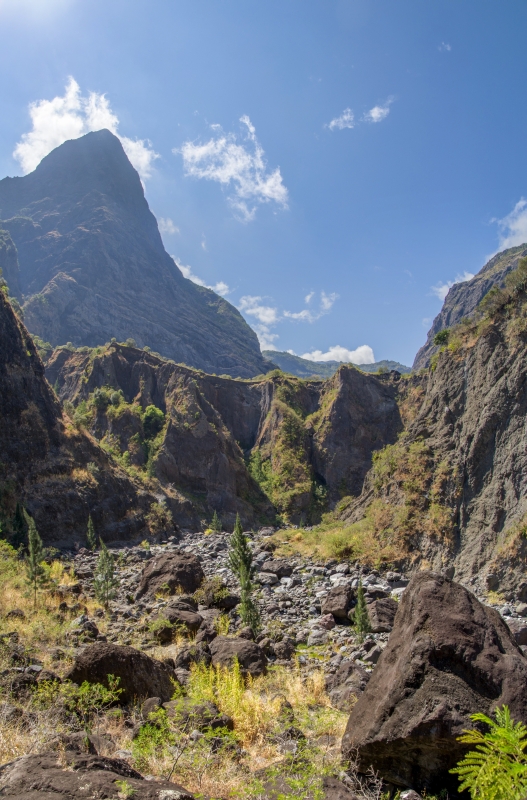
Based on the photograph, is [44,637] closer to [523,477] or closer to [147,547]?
[523,477]

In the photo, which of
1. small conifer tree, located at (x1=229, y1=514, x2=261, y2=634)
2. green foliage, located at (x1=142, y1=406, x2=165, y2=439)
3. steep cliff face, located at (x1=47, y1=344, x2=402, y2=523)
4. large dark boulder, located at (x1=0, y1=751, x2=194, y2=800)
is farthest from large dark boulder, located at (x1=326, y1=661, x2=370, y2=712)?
green foliage, located at (x1=142, y1=406, x2=165, y2=439)

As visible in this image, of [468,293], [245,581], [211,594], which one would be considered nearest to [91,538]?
[211,594]

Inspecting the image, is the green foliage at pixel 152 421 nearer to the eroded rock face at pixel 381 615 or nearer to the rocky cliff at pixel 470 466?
the rocky cliff at pixel 470 466

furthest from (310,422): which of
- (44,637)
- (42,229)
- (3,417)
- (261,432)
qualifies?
(42,229)

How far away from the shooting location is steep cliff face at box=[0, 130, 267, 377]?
127688 mm

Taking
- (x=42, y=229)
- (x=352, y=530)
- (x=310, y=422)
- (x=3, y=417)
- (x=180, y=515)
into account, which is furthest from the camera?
(x=42, y=229)

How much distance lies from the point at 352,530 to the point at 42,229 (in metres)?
183

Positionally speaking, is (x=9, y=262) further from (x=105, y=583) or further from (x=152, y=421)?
(x=105, y=583)

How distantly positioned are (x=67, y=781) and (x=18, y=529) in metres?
22.7

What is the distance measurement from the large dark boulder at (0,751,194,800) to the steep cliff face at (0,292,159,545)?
23691 mm

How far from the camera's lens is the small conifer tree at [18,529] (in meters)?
21.9

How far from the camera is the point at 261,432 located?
68062 millimetres

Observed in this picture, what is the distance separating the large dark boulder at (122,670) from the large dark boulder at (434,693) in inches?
139

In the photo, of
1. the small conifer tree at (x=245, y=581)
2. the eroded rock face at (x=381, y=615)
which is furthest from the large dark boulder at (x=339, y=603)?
the small conifer tree at (x=245, y=581)
